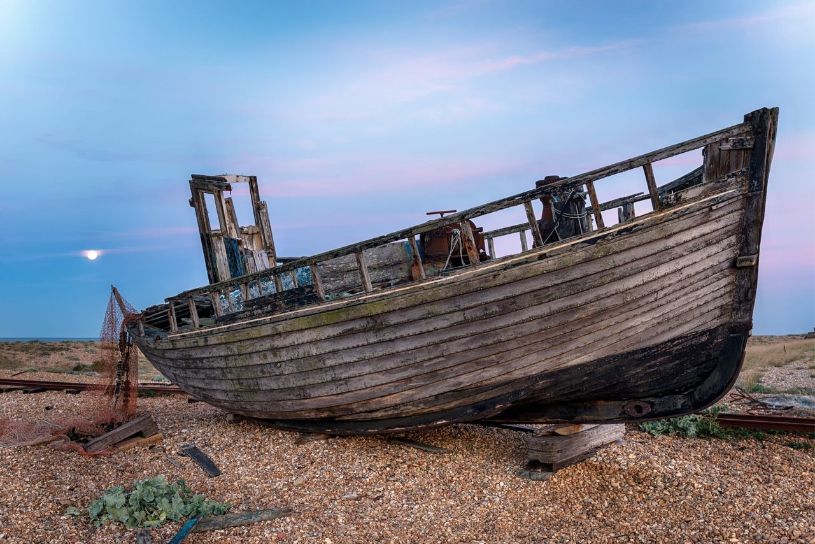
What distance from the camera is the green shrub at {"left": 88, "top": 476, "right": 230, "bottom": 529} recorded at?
674 centimetres

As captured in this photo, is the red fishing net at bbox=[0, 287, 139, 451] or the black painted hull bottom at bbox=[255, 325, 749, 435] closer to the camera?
the black painted hull bottom at bbox=[255, 325, 749, 435]

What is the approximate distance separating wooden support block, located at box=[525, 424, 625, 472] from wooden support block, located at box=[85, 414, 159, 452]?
621 centimetres

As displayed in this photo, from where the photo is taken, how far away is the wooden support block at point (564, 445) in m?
8.04

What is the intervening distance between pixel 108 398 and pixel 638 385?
9.39 m

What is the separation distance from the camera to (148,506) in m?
6.96

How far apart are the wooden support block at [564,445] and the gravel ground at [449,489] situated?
6.6 inches

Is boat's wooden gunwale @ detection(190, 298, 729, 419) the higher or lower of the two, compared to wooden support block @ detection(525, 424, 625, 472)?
higher

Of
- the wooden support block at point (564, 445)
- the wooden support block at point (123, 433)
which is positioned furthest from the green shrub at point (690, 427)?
the wooden support block at point (123, 433)

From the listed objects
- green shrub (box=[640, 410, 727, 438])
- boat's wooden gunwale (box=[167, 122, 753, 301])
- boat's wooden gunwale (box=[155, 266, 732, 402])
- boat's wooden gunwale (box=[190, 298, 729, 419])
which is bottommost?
green shrub (box=[640, 410, 727, 438])

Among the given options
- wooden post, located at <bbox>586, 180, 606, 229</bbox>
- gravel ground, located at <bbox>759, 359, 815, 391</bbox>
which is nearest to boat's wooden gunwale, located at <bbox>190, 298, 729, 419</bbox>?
wooden post, located at <bbox>586, 180, 606, 229</bbox>

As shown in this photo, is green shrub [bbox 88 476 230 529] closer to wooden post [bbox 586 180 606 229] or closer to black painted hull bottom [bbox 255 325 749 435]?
black painted hull bottom [bbox 255 325 749 435]

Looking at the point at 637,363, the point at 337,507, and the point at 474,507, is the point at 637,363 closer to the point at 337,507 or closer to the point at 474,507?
the point at 474,507

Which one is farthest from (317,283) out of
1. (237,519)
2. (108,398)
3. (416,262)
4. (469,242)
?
(108,398)

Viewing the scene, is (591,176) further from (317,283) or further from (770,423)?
(770,423)
